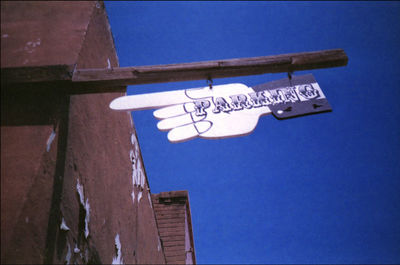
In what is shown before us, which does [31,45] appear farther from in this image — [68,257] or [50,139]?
[68,257]

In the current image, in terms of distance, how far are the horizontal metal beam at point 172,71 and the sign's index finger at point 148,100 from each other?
10 centimetres

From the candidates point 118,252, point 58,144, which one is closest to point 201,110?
point 58,144

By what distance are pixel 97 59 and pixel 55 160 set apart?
1371 millimetres

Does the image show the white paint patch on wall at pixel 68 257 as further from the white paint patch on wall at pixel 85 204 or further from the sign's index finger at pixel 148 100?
the sign's index finger at pixel 148 100

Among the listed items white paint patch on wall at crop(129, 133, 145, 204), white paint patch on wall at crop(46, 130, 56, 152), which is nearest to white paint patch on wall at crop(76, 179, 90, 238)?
white paint patch on wall at crop(46, 130, 56, 152)

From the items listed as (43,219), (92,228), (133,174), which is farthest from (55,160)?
(133,174)

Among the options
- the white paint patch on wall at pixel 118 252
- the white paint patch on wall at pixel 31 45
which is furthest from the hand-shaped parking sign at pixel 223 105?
the white paint patch on wall at pixel 118 252

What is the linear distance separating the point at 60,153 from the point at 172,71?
3.30 ft

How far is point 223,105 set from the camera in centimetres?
229

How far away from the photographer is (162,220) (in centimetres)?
770

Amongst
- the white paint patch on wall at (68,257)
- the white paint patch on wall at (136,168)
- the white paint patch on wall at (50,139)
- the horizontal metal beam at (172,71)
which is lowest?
the white paint patch on wall at (68,257)

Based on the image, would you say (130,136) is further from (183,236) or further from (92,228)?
(183,236)

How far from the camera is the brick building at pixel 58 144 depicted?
198cm

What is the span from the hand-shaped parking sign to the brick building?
0.42 metres
